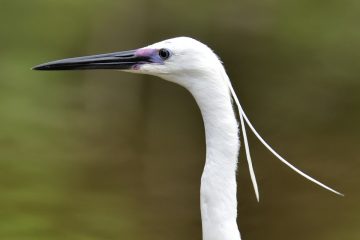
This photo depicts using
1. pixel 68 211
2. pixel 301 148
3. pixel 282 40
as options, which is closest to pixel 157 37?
pixel 282 40

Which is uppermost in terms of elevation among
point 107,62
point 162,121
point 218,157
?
point 107,62

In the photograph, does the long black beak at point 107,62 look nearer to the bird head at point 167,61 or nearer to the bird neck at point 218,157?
the bird head at point 167,61

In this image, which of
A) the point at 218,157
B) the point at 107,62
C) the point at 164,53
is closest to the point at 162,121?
the point at 107,62

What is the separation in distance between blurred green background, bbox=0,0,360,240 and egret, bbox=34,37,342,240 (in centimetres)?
254

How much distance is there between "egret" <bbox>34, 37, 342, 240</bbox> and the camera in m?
2.95

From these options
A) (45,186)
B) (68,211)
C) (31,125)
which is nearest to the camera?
(68,211)

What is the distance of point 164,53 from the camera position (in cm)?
311

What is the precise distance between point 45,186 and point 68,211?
1.50ft

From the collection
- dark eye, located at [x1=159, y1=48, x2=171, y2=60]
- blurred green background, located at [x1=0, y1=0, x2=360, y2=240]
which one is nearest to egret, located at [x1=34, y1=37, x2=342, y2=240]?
dark eye, located at [x1=159, y1=48, x2=171, y2=60]

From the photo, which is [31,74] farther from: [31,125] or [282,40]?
[282,40]

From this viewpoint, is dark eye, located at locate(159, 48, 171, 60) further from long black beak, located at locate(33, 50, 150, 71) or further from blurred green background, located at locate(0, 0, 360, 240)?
blurred green background, located at locate(0, 0, 360, 240)

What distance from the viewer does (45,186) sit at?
20.8 feet

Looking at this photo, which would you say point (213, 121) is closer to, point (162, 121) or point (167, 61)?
point (167, 61)

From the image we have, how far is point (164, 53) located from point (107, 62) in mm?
240
